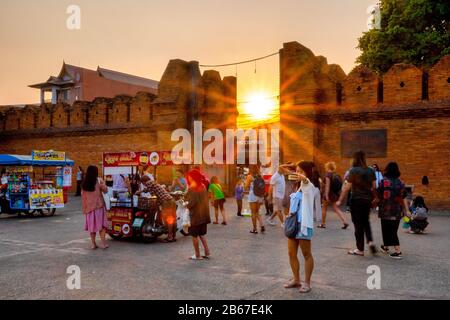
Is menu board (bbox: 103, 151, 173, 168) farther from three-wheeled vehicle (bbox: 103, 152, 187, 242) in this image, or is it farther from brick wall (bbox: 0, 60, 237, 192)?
brick wall (bbox: 0, 60, 237, 192)

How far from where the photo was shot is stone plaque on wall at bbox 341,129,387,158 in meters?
18.7

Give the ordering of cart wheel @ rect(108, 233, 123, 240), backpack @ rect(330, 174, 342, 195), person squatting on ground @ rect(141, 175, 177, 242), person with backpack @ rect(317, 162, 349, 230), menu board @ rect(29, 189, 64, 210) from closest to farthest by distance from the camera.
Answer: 1. person squatting on ground @ rect(141, 175, 177, 242)
2. cart wheel @ rect(108, 233, 123, 240)
3. person with backpack @ rect(317, 162, 349, 230)
4. backpack @ rect(330, 174, 342, 195)
5. menu board @ rect(29, 189, 64, 210)

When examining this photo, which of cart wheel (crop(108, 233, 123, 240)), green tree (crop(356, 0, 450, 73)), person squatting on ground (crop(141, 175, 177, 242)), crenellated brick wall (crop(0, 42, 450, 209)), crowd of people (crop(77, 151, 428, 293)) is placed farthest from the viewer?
green tree (crop(356, 0, 450, 73))

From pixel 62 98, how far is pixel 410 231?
163 feet

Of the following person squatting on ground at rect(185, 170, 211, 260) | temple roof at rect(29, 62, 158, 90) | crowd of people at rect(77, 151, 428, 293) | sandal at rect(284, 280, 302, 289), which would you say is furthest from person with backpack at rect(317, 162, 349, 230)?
temple roof at rect(29, 62, 158, 90)

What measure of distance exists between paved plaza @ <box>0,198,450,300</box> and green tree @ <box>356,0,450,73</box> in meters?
15.5

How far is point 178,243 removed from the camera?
1073 cm

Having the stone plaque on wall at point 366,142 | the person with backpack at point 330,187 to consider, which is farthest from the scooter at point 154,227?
the stone plaque on wall at point 366,142

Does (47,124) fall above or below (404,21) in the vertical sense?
below

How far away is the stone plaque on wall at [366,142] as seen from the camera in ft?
61.3

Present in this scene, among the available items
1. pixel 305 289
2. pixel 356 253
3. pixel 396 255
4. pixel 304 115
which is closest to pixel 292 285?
pixel 305 289

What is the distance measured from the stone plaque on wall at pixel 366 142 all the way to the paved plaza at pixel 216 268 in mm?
6904

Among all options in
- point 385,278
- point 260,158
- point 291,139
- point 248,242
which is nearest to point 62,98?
point 260,158
